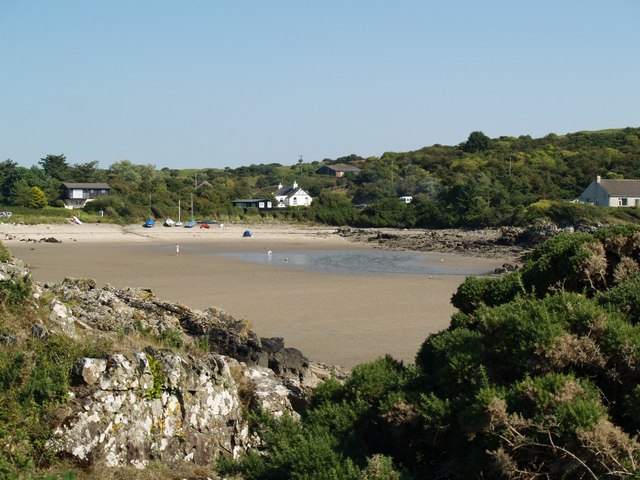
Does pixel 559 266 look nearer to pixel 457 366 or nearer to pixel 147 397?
pixel 457 366

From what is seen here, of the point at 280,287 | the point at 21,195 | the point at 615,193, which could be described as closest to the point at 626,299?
the point at 280,287

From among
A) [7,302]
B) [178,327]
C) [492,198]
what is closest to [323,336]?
[178,327]

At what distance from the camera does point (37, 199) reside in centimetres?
7125

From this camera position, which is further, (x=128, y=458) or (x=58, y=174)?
(x=58, y=174)

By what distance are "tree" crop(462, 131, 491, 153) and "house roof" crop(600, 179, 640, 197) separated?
41206 millimetres

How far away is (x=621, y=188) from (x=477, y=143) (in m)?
43.7

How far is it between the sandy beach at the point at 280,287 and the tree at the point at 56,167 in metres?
39.3

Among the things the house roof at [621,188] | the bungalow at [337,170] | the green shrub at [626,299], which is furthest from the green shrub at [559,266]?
the bungalow at [337,170]

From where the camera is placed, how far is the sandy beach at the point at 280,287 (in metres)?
15.9

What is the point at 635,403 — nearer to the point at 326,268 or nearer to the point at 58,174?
the point at 326,268

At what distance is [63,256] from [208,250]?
9788 millimetres

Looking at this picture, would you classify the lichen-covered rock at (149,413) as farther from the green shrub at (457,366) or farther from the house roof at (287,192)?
the house roof at (287,192)

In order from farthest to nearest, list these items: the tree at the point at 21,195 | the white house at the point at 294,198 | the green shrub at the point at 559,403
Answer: the white house at the point at 294,198 → the tree at the point at 21,195 → the green shrub at the point at 559,403

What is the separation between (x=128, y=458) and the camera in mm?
6391
